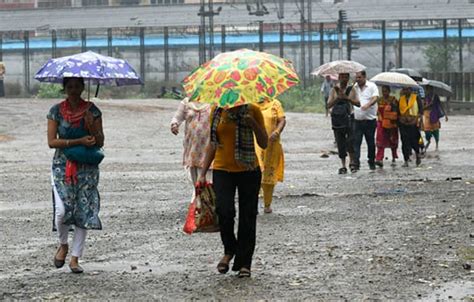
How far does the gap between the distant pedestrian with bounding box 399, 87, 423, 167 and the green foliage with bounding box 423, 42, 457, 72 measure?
113ft

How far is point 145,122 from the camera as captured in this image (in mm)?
34500

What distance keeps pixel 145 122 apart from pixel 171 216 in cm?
2092

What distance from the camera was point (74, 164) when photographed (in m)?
9.67

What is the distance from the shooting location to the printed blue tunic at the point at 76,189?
31.7 feet

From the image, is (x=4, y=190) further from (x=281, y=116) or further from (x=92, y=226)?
(x=92, y=226)

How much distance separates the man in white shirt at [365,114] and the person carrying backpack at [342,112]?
21 cm

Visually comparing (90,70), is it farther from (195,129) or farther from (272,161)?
(272,161)

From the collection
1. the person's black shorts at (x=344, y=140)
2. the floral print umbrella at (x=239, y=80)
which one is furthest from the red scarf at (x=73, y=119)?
the person's black shorts at (x=344, y=140)

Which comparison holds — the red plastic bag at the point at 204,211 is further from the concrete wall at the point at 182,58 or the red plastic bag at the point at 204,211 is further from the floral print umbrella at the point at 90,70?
the concrete wall at the point at 182,58

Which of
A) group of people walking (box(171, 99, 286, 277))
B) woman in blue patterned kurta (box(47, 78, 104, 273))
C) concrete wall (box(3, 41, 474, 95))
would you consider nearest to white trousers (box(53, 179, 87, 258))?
woman in blue patterned kurta (box(47, 78, 104, 273))

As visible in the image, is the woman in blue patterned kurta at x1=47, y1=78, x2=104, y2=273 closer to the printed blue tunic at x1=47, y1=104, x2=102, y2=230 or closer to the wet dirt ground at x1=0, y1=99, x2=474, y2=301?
the printed blue tunic at x1=47, y1=104, x2=102, y2=230

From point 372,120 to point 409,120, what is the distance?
1.61 m

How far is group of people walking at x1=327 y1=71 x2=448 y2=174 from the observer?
19.1 m

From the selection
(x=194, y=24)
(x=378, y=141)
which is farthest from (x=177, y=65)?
(x=378, y=141)
